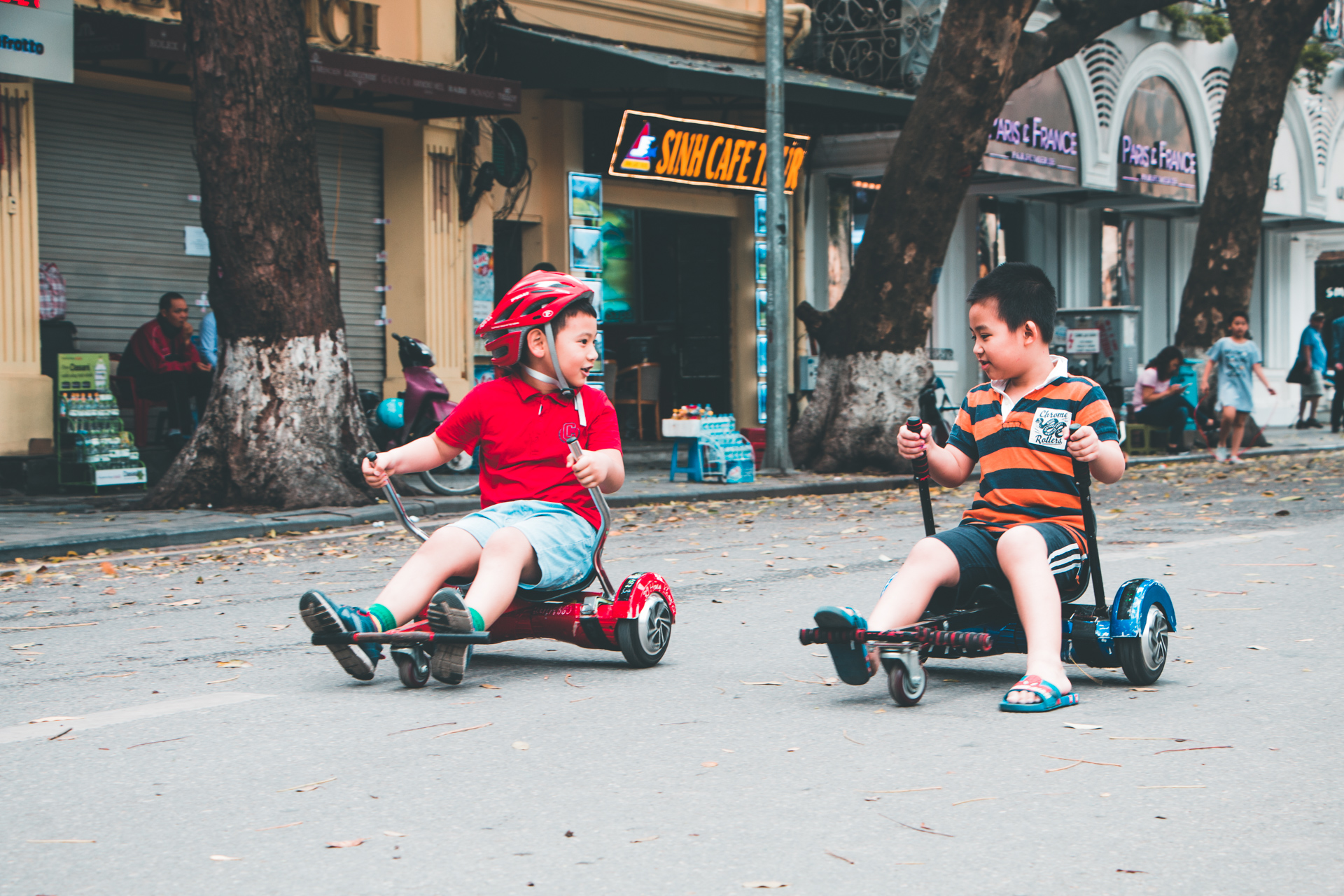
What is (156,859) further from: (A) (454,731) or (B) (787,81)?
(B) (787,81)

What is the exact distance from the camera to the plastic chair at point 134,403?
45.5 feet

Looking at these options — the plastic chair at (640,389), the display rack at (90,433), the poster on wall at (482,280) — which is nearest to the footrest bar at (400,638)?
the display rack at (90,433)

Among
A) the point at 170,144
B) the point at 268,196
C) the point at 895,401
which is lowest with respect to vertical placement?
the point at 895,401

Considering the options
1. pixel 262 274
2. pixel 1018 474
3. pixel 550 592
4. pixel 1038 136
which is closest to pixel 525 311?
pixel 550 592

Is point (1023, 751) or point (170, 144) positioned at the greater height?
point (170, 144)

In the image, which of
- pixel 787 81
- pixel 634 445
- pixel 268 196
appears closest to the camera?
pixel 268 196

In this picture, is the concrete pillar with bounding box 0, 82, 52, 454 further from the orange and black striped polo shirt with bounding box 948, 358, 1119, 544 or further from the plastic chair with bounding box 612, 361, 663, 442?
the orange and black striped polo shirt with bounding box 948, 358, 1119, 544

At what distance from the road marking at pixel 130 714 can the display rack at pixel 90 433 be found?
861 centimetres

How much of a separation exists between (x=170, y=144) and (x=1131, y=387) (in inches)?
529

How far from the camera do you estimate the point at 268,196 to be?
11164 mm

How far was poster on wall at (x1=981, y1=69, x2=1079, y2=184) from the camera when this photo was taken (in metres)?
21.7

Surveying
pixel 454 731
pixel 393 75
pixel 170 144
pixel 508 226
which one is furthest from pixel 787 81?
pixel 454 731

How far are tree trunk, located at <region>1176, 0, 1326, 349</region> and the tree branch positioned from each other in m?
4.37

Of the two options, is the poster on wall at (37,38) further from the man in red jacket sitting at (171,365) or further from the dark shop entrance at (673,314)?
the dark shop entrance at (673,314)
